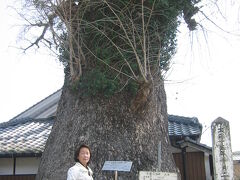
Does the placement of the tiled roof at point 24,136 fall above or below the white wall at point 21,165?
above

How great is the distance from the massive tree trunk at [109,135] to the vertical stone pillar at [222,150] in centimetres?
103

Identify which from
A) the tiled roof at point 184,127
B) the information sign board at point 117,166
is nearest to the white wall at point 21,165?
the tiled roof at point 184,127

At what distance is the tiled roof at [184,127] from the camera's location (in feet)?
35.8

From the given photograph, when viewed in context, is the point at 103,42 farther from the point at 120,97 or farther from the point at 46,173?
the point at 46,173

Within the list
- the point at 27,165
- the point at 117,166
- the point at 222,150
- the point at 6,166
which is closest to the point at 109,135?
the point at 117,166

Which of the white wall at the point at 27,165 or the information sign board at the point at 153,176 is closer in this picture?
the information sign board at the point at 153,176

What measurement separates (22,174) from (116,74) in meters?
6.00

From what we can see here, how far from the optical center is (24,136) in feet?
40.9

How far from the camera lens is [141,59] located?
6.61 metres

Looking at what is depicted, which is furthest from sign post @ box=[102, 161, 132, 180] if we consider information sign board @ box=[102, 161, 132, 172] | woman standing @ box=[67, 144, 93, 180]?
woman standing @ box=[67, 144, 93, 180]

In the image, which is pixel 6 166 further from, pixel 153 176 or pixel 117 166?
pixel 153 176

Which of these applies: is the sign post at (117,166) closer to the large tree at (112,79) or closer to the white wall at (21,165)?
the large tree at (112,79)

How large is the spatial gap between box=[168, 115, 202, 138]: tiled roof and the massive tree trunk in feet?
13.2

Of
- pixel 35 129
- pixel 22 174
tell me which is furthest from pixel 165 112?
pixel 35 129
